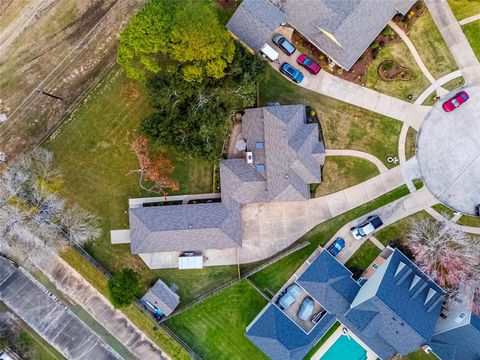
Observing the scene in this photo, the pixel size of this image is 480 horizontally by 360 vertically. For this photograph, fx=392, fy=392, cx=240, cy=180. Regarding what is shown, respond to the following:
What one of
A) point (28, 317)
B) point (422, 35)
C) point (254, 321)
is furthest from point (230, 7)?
point (28, 317)

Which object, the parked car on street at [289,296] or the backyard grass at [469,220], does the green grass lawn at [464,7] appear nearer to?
the backyard grass at [469,220]

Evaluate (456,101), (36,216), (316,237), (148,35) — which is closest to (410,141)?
(456,101)

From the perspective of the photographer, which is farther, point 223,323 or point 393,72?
point 223,323

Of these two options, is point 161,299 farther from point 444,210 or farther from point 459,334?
point 444,210

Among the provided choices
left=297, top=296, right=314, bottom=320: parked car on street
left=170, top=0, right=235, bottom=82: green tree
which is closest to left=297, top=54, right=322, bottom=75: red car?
left=170, top=0, right=235, bottom=82: green tree

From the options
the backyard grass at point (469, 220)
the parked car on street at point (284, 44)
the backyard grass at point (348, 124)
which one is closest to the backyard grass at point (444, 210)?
the backyard grass at point (469, 220)

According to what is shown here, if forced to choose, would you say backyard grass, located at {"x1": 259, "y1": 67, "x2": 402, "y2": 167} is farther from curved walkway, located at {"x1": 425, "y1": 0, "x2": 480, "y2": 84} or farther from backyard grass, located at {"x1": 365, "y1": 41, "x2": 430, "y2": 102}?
curved walkway, located at {"x1": 425, "y1": 0, "x2": 480, "y2": 84}
